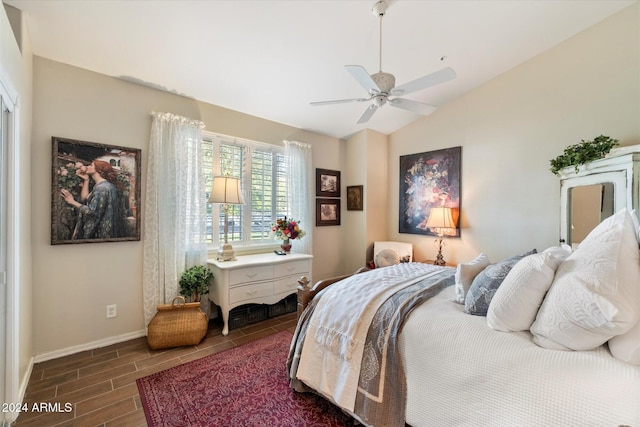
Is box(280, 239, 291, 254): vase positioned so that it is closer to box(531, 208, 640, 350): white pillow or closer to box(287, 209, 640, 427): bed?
box(287, 209, 640, 427): bed

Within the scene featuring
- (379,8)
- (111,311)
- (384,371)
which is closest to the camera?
(384,371)

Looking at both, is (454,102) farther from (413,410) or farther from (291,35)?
(413,410)

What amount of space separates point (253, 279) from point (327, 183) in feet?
6.70

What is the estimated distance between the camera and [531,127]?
324cm

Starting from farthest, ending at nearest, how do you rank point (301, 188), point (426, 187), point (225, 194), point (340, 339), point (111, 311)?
point (426, 187) → point (301, 188) → point (225, 194) → point (111, 311) → point (340, 339)

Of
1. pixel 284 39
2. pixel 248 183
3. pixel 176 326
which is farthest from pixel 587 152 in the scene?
pixel 176 326

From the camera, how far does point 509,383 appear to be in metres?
1.14

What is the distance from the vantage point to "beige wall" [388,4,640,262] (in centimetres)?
271

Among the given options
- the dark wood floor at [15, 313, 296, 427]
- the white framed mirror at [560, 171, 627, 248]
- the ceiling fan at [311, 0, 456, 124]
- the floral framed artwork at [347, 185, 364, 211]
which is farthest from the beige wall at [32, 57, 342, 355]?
the white framed mirror at [560, 171, 627, 248]

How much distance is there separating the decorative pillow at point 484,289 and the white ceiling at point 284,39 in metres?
2.20

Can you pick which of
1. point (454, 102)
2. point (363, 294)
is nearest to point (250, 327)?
point (363, 294)

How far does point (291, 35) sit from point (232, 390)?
9.65 feet

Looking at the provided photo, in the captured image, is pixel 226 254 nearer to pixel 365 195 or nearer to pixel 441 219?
→ pixel 365 195

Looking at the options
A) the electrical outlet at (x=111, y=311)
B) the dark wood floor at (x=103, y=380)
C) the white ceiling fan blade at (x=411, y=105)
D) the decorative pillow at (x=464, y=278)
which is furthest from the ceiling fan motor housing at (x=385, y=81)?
the electrical outlet at (x=111, y=311)
